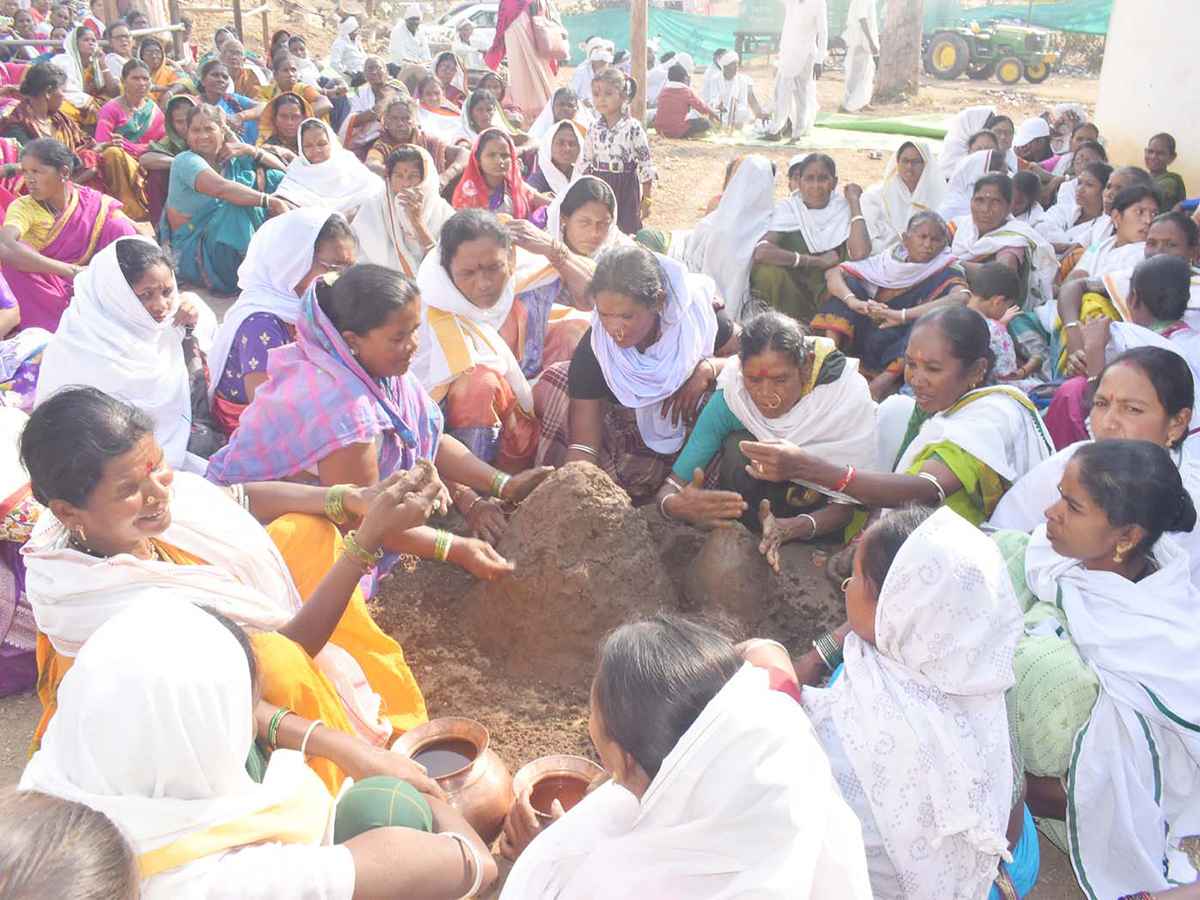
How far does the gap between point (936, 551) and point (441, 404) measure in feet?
9.09

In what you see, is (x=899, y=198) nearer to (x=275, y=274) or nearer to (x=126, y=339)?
(x=275, y=274)

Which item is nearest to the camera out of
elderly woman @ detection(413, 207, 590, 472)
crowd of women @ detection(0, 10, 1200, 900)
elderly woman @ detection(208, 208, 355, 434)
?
crowd of women @ detection(0, 10, 1200, 900)

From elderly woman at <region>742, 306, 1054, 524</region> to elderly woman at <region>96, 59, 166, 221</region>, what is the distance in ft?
25.5

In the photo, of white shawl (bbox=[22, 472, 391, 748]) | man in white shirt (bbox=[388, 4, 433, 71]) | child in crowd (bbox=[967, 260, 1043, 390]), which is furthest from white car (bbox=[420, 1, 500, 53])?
white shawl (bbox=[22, 472, 391, 748])

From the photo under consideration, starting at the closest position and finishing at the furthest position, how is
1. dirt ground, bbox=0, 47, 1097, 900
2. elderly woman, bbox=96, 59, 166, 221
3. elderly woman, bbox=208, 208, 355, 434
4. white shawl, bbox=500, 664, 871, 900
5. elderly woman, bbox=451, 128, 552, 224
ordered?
white shawl, bbox=500, 664, 871, 900, dirt ground, bbox=0, 47, 1097, 900, elderly woman, bbox=208, 208, 355, 434, elderly woman, bbox=451, 128, 552, 224, elderly woman, bbox=96, 59, 166, 221

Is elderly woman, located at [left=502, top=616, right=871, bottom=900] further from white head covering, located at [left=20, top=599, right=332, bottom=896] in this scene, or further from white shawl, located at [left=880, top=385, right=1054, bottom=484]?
white shawl, located at [left=880, top=385, right=1054, bottom=484]

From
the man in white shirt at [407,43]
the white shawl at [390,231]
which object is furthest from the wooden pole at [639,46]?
the white shawl at [390,231]

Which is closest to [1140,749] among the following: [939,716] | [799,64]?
[939,716]

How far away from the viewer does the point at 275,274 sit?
456 cm

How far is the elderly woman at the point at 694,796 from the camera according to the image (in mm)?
1400

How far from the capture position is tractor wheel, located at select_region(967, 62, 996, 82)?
22.7 meters

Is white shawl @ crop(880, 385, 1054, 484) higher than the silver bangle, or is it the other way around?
white shawl @ crop(880, 385, 1054, 484)

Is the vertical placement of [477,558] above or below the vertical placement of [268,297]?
below

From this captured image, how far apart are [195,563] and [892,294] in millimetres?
4878
